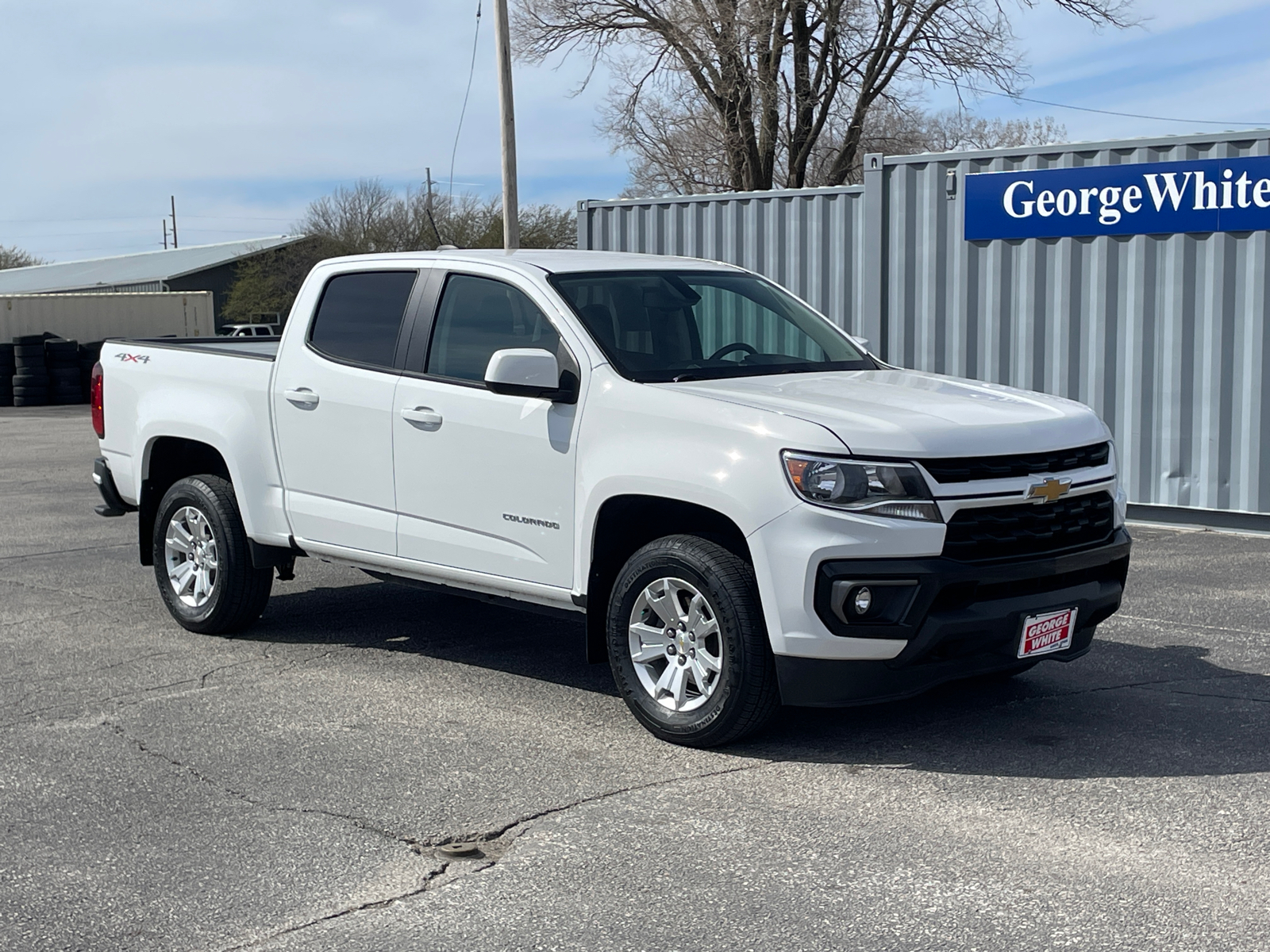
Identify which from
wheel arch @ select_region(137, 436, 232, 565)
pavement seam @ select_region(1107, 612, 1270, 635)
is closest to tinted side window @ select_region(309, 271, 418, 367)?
wheel arch @ select_region(137, 436, 232, 565)

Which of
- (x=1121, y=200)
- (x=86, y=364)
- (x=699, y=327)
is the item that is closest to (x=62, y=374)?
(x=86, y=364)

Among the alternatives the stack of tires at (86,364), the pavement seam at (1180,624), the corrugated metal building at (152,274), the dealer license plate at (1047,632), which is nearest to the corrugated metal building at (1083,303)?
the pavement seam at (1180,624)

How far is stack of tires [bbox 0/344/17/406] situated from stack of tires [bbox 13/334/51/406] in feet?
0.88

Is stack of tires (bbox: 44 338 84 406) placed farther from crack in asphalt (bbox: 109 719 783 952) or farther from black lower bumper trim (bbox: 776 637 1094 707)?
black lower bumper trim (bbox: 776 637 1094 707)

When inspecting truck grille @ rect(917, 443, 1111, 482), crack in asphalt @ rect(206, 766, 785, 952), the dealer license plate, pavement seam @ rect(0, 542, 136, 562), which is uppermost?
truck grille @ rect(917, 443, 1111, 482)

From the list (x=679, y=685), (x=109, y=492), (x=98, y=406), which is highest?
(x=98, y=406)

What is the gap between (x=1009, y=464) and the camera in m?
5.23

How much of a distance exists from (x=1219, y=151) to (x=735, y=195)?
460 centimetres

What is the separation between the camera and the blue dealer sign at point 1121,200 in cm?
1070

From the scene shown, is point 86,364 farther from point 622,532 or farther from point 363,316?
point 622,532

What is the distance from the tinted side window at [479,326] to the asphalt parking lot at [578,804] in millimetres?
1469

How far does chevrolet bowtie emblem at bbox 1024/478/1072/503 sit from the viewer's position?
526 centimetres

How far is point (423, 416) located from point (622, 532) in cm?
114

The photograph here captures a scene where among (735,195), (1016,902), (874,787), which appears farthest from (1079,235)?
(1016,902)
